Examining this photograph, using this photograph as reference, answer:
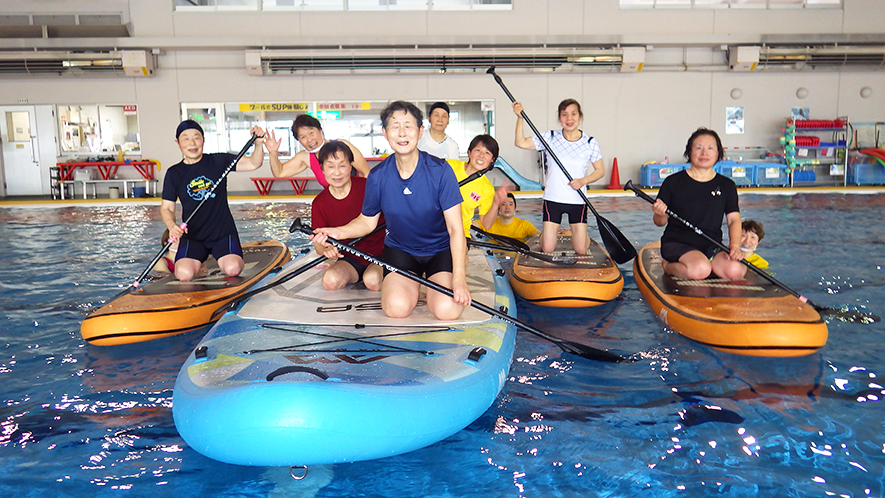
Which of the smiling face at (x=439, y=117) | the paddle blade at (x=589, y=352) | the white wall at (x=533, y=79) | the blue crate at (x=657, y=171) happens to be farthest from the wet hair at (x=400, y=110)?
the blue crate at (x=657, y=171)

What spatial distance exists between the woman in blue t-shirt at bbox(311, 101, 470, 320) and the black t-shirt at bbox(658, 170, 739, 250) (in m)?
2.00

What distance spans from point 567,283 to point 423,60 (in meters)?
9.56

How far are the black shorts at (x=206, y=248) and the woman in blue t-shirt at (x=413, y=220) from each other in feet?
5.47

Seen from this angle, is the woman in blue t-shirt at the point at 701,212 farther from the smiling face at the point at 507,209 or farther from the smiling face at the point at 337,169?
the smiling face at the point at 337,169

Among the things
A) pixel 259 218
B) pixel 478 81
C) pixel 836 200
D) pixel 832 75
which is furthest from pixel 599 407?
pixel 832 75

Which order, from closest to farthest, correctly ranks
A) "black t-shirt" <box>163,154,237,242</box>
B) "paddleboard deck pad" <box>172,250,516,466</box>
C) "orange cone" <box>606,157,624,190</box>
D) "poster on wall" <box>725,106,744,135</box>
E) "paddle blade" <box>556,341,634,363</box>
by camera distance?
"paddleboard deck pad" <box>172,250,516,466</box> → "paddle blade" <box>556,341,634,363</box> → "black t-shirt" <box>163,154,237,242</box> → "orange cone" <box>606,157,624,190</box> → "poster on wall" <box>725,106,744,135</box>

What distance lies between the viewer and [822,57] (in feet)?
44.1

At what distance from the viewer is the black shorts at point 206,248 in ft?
16.4

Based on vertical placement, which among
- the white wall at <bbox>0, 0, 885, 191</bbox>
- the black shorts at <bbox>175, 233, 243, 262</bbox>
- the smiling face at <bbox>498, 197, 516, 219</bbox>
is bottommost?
the black shorts at <bbox>175, 233, 243, 262</bbox>

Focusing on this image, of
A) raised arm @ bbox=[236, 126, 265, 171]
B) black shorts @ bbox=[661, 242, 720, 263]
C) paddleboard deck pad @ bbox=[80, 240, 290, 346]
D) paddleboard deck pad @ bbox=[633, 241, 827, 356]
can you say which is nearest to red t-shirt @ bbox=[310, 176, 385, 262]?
paddleboard deck pad @ bbox=[80, 240, 290, 346]

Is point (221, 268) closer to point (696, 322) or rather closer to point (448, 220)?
point (448, 220)

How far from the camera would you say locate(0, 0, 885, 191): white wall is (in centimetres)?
1320

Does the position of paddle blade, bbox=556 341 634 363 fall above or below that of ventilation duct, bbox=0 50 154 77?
below

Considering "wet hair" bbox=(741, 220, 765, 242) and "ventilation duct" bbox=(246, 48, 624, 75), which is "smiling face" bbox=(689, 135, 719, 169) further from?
"ventilation duct" bbox=(246, 48, 624, 75)
